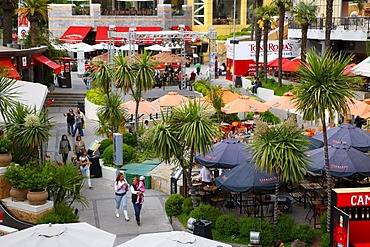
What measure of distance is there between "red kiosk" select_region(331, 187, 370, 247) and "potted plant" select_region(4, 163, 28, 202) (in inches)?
289

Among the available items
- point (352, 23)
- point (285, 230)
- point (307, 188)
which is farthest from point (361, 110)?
point (352, 23)

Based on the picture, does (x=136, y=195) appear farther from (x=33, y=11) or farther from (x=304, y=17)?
(x=304, y=17)

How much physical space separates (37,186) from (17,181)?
21.3 inches

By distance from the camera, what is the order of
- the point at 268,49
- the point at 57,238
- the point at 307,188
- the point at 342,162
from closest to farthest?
the point at 57,238 < the point at 342,162 < the point at 307,188 < the point at 268,49

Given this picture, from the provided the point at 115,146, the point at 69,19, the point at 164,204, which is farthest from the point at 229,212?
the point at 69,19

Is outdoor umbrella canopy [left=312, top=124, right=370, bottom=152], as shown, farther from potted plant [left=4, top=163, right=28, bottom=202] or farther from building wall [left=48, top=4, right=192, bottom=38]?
building wall [left=48, top=4, right=192, bottom=38]

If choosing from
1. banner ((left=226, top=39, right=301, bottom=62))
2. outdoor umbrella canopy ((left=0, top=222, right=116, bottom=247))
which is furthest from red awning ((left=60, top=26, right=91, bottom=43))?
outdoor umbrella canopy ((left=0, top=222, right=116, bottom=247))

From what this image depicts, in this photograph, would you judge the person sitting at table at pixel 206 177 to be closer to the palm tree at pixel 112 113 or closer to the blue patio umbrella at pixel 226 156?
the blue patio umbrella at pixel 226 156

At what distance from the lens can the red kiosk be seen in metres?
13.2

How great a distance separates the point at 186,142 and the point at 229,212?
2.67m

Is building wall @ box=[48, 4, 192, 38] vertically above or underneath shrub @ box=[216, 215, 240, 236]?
above

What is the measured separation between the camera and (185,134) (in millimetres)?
16688

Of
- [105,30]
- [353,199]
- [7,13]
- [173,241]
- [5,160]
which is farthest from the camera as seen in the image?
[105,30]

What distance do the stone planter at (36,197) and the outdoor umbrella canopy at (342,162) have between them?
6.94 meters
